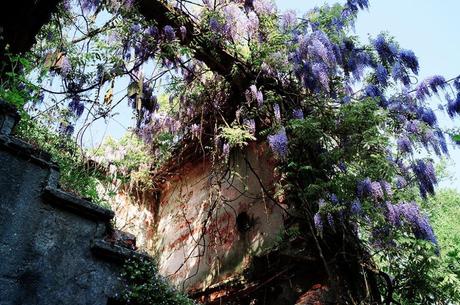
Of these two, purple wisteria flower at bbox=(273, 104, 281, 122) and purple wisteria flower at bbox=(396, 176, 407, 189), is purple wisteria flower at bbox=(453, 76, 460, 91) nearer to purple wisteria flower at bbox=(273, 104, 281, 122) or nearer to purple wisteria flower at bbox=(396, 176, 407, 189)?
purple wisteria flower at bbox=(396, 176, 407, 189)

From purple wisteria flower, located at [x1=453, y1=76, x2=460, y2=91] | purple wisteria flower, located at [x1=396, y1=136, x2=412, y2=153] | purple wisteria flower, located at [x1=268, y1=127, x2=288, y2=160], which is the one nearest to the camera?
purple wisteria flower, located at [x1=268, y1=127, x2=288, y2=160]

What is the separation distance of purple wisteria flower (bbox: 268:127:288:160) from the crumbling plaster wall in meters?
0.71

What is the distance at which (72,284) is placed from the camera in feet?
10.4

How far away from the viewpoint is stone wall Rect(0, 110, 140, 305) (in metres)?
3.00

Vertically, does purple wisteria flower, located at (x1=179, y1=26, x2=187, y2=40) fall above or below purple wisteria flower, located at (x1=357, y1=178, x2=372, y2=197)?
above

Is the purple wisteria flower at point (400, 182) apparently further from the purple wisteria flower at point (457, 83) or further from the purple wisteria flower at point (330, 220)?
the purple wisteria flower at point (457, 83)

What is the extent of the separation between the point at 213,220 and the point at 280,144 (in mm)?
2267

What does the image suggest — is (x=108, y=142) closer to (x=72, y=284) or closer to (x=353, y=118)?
(x=353, y=118)

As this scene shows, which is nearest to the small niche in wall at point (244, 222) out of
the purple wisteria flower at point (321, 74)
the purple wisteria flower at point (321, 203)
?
the purple wisteria flower at point (321, 203)

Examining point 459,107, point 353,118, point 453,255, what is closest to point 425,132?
point 459,107

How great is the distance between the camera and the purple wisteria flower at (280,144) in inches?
237

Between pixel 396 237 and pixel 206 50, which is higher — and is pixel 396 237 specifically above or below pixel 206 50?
below

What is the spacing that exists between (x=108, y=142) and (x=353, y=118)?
574 centimetres

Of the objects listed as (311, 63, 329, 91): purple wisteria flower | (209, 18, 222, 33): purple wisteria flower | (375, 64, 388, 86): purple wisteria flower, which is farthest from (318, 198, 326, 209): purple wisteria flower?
(209, 18, 222, 33): purple wisteria flower
